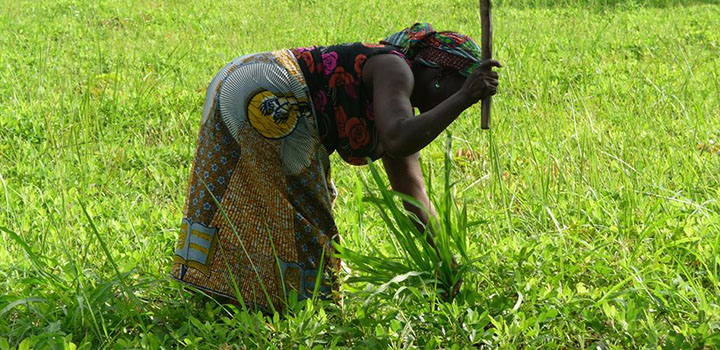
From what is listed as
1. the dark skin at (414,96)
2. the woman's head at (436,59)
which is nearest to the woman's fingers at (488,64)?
the dark skin at (414,96)

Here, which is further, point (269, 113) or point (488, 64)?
point (269, 113)

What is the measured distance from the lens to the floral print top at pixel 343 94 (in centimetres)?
237

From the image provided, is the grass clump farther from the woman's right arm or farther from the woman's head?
the woman's head

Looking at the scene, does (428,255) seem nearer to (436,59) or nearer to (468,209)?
(436,59)

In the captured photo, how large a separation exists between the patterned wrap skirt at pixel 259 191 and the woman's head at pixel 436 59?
36 cm

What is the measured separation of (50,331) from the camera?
212 cm

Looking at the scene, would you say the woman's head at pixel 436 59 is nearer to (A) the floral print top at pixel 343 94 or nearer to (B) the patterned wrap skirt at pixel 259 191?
(A) the floral print top at pixel 343 94

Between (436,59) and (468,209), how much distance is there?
1.06 meters

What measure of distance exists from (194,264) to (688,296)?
157 cm

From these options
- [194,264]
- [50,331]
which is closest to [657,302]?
[194,264]

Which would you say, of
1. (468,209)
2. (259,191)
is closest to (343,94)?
(259,191)

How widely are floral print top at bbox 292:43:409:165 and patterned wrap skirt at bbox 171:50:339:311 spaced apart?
0.14 feet

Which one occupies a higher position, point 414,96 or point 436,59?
point 436,59

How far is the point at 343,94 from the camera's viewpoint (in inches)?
93.7
